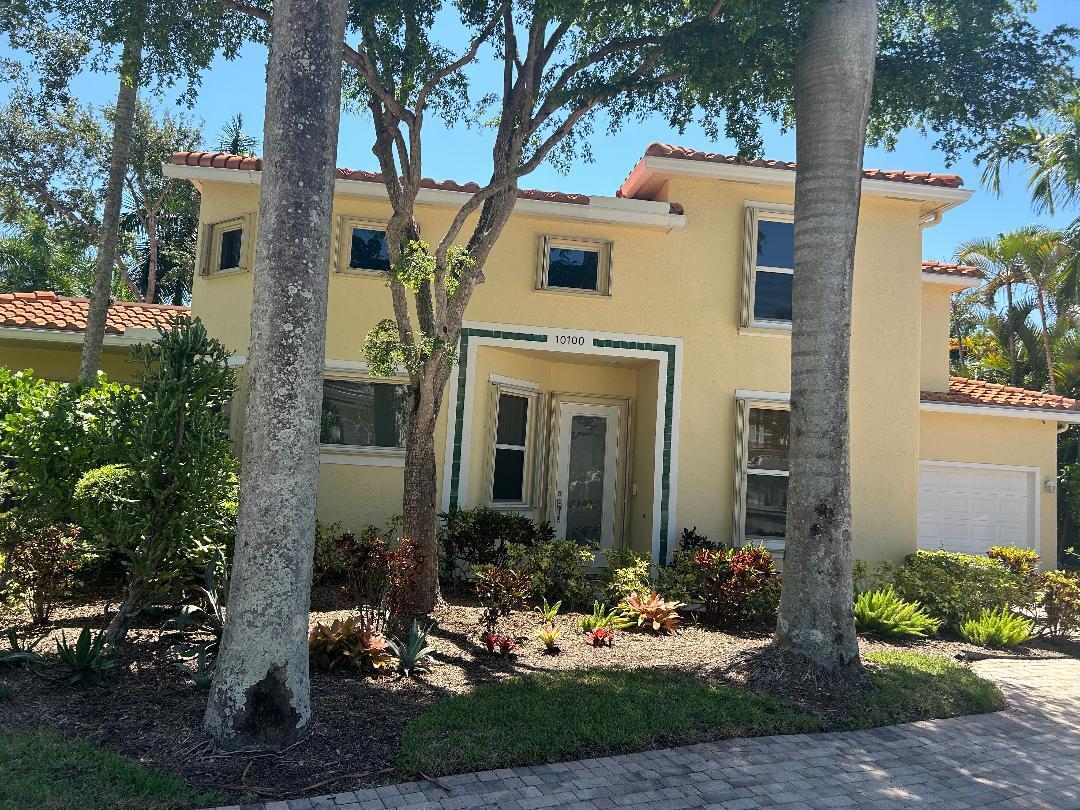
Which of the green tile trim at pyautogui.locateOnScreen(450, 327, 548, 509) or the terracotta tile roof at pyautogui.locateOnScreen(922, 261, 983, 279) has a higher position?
the terracotta tile roof at pyautogui.locateOnScreen(922, 261, 983, 279)

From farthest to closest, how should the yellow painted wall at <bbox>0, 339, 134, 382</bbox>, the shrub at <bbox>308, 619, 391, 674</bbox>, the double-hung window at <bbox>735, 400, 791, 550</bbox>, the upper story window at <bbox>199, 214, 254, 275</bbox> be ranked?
the yellow painted wall at <bbox>0, 339, 134, 382</bbox>
the double-hung window at <bbox>735, 400, 791, 550</bbox>
the upper story window at <bbox>199, 214, 254, 275</bbox>
the shrub at <bbox>308, 619, 391, 674</bbox>

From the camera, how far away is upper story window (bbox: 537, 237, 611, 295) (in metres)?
11.8

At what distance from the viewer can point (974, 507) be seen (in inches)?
585

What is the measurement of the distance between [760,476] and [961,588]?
289 centimetres

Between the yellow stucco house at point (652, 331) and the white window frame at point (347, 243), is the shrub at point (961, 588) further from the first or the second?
the white window frame at point (347, 243)

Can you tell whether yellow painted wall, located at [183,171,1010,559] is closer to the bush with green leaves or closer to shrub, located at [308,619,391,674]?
shrub, located at [308,619,391,674]

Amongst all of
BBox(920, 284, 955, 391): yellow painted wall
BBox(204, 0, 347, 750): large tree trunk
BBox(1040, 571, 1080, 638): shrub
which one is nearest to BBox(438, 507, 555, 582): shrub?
BBox(204, 0, 347, 750): large tree trunk

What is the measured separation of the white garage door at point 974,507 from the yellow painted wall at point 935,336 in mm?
1555

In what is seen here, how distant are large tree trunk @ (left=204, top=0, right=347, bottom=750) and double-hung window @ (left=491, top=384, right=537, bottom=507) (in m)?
6.91

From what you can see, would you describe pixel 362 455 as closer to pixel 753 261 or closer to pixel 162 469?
pixel 162 469

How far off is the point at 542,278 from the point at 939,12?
5.59 metres

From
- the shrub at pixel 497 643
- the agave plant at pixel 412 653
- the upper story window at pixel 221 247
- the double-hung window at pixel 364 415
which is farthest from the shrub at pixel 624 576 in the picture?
the upper story window at pixel 221 247

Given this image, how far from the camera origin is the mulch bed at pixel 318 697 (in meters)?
→ 4.71

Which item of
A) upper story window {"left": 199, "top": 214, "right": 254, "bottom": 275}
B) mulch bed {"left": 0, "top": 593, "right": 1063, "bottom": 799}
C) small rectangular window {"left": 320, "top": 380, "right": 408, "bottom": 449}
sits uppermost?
upper story window {"left": 199, "top": 214, "right": 254, "bottom": 275}
